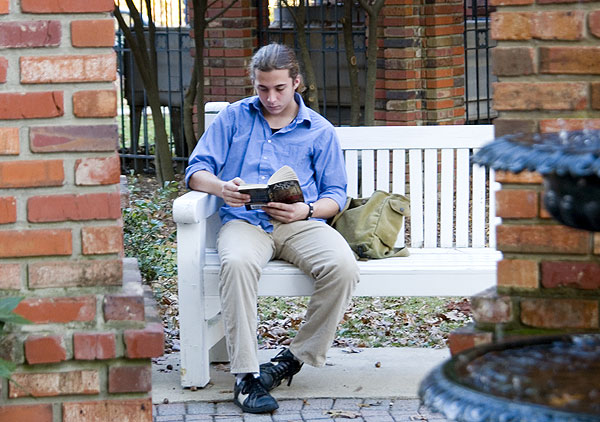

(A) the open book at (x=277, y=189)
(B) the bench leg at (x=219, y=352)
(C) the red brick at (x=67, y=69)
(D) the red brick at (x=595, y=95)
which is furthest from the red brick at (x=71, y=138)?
(B) the bench leg at (x=219, y=352)

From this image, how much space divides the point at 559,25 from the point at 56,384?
1678 millimetres

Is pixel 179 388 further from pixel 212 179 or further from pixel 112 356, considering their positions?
pixel 112 356

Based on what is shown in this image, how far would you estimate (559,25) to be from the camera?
2.77m

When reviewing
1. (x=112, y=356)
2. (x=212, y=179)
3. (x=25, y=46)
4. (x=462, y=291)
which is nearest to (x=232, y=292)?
(x=212, y=179)

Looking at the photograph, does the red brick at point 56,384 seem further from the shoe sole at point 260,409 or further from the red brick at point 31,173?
the shoe sole at point 260,409

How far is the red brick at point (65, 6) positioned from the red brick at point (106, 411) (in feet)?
3.59

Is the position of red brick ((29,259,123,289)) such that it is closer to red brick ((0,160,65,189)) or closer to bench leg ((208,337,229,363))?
red brick ((0,160,65,189))

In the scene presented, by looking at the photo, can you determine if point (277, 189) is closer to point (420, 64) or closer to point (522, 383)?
point (522, 383)

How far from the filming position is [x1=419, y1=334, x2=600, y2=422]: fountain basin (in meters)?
1.72

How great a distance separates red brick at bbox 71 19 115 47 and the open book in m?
1.62

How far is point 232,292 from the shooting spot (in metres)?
4.36

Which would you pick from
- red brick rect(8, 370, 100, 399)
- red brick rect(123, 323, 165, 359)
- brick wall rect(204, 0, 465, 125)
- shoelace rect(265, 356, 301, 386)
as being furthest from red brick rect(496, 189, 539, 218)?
brick wall rect(204, 0, 465, 125)

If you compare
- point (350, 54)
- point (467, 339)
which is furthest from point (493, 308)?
point (350, 54)

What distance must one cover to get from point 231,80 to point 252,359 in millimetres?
5818
